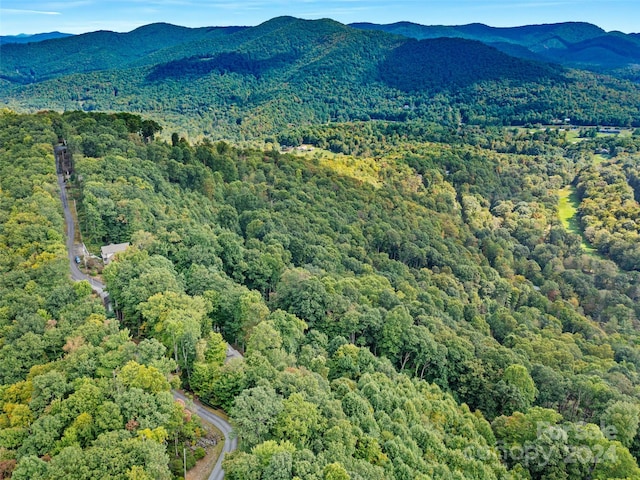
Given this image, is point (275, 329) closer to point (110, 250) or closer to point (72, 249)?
point (110, 250)

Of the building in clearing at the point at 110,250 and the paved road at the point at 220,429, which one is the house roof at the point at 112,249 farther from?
the paved road at the point at 220,429

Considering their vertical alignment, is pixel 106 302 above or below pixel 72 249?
below

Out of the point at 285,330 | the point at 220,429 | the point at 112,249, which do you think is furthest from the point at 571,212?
the point at 220,429

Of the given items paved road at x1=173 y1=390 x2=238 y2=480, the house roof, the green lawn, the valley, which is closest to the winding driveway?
paved road at x1=173 y1=390 x2=238 y2=480

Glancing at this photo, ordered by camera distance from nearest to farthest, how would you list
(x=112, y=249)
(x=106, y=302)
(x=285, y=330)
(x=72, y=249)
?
(x=285, y=330) → (x=106, y=302) → (x=112, y=249) → (x=72, y=249)

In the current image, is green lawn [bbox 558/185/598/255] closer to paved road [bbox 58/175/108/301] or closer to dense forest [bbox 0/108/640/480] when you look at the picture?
dense forest [bbox 0/108/640/480]

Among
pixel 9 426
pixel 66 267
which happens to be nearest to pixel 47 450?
pixel 9 426

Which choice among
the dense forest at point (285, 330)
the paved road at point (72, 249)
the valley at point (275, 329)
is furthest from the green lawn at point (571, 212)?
the paved road at point (72, 249)
